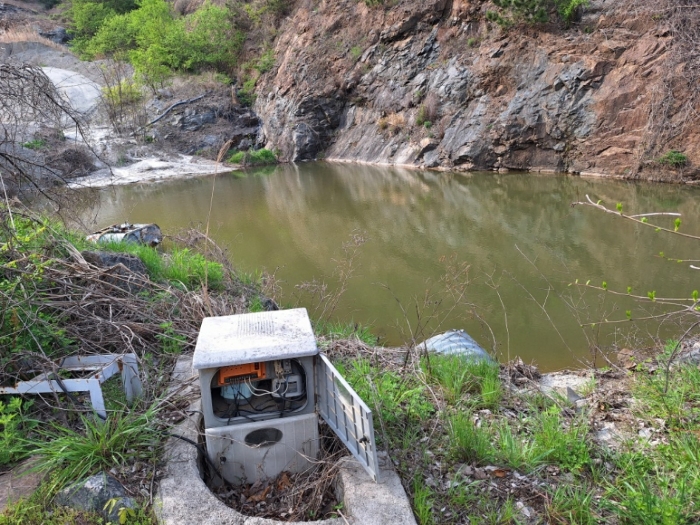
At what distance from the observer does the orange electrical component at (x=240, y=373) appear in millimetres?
2658

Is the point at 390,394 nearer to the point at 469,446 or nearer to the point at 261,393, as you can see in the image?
the point at 469,446

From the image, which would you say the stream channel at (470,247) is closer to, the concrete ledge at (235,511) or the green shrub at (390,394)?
the green shrub at (390,394)

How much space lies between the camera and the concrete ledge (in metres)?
2.32

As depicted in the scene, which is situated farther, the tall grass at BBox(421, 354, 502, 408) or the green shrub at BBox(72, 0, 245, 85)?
the green shrub at BBox(72, 0, 245, 85)

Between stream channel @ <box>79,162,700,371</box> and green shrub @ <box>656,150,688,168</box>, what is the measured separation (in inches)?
31.9

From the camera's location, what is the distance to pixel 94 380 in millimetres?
2891

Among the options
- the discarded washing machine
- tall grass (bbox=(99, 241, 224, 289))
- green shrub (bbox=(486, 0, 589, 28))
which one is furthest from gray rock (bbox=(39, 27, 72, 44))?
the discarded washing machine

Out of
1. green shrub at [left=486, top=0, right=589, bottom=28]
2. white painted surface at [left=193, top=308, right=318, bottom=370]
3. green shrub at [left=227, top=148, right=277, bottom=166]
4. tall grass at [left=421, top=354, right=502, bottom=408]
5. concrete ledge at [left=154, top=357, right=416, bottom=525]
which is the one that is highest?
green shrub at [left=486, top=0, right=589, bottom=28]

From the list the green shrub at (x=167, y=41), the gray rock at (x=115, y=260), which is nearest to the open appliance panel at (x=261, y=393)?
the gray rock at (x=115, y=260)

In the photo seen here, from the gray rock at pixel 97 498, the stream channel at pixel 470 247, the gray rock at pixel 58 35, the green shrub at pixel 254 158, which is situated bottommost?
the green shrub at pixel 254 158

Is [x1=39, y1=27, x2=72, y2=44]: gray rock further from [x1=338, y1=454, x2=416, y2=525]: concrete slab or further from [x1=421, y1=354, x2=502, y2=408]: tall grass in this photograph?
[x1=338, y1=454, x2=416, y2=525]: concrete slab

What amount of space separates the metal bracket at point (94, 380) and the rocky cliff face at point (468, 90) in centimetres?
1441

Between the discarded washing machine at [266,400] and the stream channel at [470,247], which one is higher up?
the discarded washing machine at [266,400]

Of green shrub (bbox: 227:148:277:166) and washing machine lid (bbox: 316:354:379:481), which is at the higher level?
washing machine lid (bbox: 316:354:379:481)
